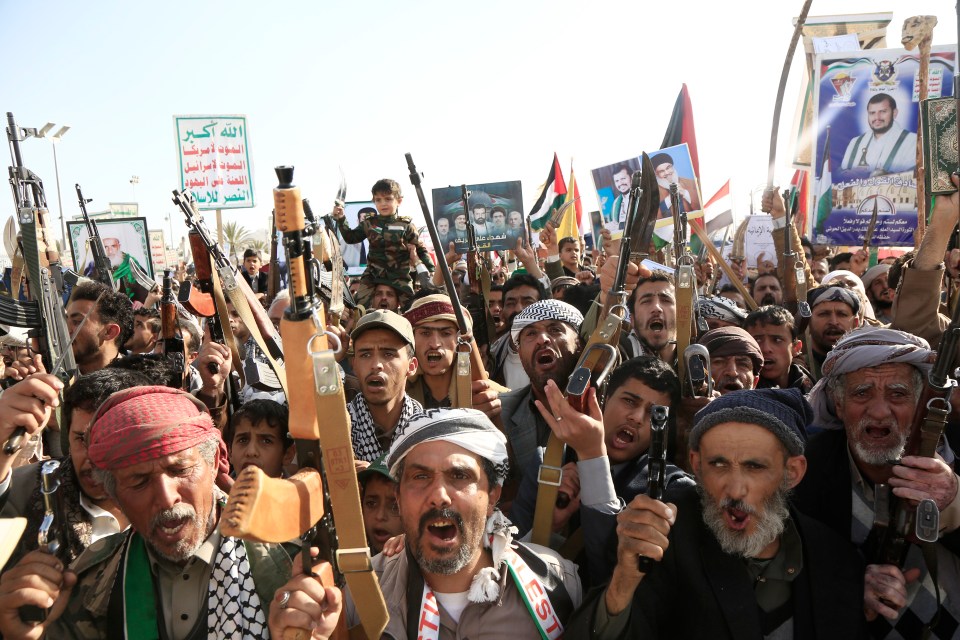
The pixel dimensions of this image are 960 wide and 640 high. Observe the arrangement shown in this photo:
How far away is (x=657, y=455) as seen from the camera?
6.90 feet

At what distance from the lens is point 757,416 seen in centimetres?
260

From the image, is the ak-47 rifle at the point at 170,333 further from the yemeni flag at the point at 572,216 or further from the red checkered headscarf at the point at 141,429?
the yemeni flag at the point at 572,216

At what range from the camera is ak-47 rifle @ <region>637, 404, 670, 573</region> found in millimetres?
2060

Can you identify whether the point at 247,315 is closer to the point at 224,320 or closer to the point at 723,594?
the point at 224,320

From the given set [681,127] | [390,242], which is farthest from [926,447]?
[681,127]

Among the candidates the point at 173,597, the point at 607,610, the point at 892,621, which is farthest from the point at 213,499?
the point at 892,621

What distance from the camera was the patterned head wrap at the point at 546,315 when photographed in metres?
4.36

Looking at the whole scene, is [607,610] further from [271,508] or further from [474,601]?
[271,508]

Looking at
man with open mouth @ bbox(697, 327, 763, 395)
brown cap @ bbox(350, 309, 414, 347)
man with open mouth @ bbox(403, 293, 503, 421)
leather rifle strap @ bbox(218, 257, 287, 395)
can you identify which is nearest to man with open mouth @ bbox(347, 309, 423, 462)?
brown cap @ bbox(350, 309, 414, 347)

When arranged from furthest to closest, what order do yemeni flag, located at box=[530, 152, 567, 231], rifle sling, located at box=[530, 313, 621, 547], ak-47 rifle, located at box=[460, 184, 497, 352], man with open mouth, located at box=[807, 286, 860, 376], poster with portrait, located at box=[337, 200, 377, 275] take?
1. yemeni flag, located at box=[530, 152, 567, 231]
2. poster with portrait, located at box=[337, 200, 377, 275]
3. ak-47 rifle, located at box=[460, 184, 497, 352]
4. man with open mouth, located at box=[807, 286, 860, 376]
5. rifle sling, located at box=[530, 313, 621, 547]

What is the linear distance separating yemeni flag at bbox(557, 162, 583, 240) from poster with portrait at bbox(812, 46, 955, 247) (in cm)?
390

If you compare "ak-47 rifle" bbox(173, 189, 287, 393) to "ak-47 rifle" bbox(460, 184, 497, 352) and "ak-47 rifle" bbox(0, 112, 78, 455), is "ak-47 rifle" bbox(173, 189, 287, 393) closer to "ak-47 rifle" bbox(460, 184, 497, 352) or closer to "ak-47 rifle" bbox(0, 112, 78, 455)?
"ak-47 rifle" bbox(0, 112, 78, 455)

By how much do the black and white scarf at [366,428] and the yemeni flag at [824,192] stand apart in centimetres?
759

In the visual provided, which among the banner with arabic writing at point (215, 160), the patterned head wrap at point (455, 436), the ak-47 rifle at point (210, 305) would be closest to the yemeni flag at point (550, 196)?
the banner with arabic writing at point (215, 160)
